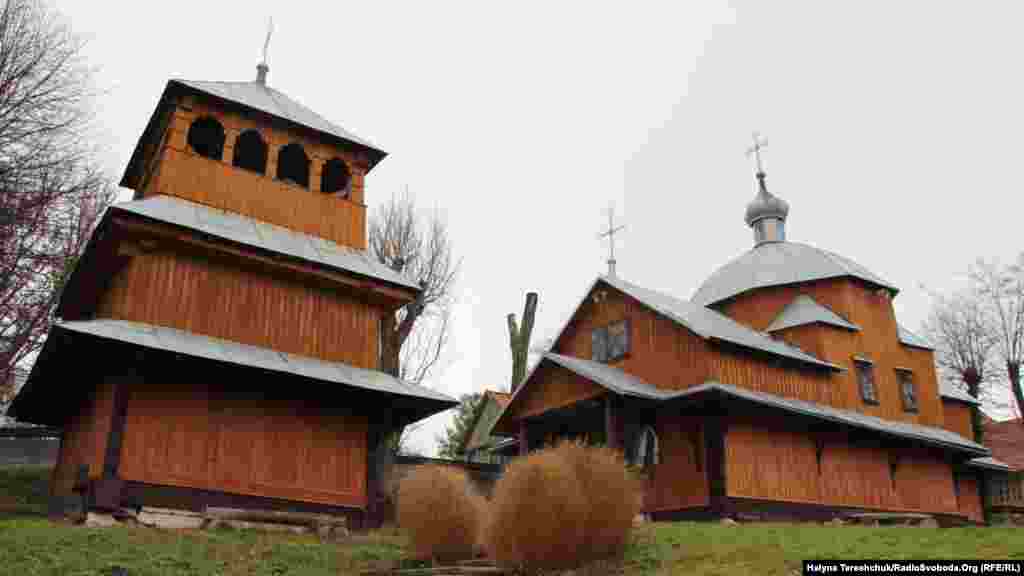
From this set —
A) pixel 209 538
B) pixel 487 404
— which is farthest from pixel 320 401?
pixel 487 404

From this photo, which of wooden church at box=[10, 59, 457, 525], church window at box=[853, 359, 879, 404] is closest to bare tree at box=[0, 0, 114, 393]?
wooden church at box=[10, 59, 457, 525]

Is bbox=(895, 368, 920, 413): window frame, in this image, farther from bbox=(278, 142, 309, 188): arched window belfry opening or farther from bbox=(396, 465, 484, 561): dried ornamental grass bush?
bbox=(278, 142, 309, 188): arched window belfry opening

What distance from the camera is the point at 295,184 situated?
19.4 metres

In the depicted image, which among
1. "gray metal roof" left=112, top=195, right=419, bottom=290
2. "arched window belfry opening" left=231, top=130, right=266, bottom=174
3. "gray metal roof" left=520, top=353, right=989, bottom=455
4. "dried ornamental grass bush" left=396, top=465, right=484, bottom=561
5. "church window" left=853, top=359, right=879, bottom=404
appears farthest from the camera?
"church window" left=853, top=359, right=879, bottom=404

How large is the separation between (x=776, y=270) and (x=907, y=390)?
5268 millimetres

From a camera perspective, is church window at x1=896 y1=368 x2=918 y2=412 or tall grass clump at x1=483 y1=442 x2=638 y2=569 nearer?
tall grass clump at x1=483 y1=442 x2=638 y2=569

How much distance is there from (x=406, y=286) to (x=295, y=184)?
358cm

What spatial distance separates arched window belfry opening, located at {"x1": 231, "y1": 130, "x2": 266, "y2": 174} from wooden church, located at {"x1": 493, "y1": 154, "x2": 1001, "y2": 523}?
844 cm

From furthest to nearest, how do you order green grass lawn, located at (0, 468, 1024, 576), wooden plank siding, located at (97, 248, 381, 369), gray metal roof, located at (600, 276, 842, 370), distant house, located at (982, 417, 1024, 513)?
distant house, located at (982, 417, 1024, 513) → gray metal roof, located at (600, 276, 842, 370) → wooden plank siding, located at (97, 248, 381, 369) → green grass lawn, located at (0, 468, 1024, 576)

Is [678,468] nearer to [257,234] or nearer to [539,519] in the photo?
[539,519]

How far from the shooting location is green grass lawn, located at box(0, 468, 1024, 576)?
33.1 ft

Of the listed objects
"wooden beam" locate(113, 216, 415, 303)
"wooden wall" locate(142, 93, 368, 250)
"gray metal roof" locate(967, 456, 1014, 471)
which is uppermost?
"wooden wall" locate(142, 93, 368, 250)

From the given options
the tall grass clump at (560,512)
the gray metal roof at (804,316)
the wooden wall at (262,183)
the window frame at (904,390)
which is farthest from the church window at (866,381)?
the tall grass clump at (560,512)

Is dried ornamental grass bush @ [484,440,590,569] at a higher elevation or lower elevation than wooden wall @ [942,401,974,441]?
lower
